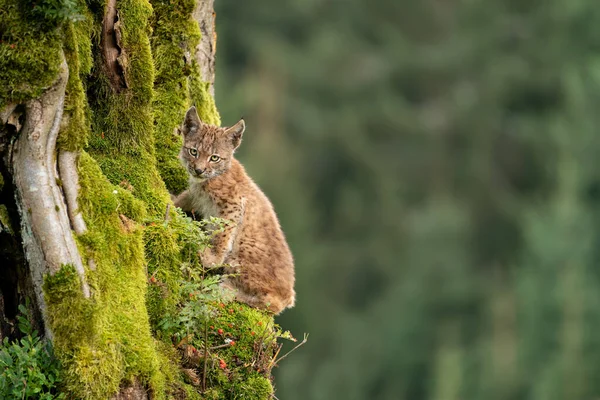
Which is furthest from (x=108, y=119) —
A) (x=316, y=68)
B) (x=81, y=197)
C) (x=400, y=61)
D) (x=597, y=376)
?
(x=400, y=61)

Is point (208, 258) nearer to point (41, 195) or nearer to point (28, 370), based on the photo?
point (41, 195)

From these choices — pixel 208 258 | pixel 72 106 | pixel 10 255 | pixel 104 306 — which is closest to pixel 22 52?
pixel 72 106

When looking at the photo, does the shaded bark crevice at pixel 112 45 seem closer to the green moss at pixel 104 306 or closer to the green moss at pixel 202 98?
the green moss at pixel 104 306

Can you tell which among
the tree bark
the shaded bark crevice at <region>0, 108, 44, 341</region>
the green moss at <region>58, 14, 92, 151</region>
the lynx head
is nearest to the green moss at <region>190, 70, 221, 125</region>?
the lynx head

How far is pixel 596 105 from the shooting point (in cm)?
4869

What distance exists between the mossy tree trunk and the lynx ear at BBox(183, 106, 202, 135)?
1038 millimetres

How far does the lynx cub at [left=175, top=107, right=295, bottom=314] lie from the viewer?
28.0ft

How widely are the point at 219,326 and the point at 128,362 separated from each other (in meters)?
1.20

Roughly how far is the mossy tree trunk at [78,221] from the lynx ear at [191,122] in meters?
1.04

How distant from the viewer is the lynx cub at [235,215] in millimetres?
8531

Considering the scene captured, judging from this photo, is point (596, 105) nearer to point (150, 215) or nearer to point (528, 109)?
point (528, 109)

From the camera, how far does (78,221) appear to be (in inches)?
253

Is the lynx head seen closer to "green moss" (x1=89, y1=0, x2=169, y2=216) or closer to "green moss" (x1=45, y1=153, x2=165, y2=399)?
"green moss" (x1=89, y1=0, x2=169, y2=216)

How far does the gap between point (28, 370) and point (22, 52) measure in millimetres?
1625
